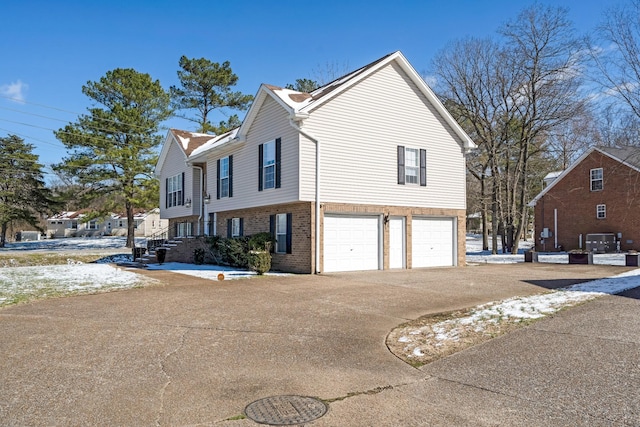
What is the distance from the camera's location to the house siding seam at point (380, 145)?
646 inches

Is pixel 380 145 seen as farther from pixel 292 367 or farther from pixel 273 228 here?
pixel 292 367

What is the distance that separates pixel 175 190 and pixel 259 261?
13.3m

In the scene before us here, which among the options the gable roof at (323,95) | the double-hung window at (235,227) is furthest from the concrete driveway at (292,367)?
the double-hung window at (235,227)

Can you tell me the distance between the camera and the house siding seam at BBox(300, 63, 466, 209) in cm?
1641

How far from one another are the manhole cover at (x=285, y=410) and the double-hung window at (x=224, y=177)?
1729 centimetres

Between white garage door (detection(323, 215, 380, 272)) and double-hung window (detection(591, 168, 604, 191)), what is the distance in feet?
72.0

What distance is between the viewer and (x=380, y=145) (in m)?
17.6

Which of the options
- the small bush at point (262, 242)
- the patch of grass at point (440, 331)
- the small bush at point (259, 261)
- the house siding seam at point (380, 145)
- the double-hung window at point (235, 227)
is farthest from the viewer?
the double-hung window at point (235, 227)

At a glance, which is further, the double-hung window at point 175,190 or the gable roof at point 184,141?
the double-hung window at point 175,190

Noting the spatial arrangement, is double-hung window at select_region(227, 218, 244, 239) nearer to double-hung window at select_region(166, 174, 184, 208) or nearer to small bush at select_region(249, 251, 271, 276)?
small bush at select_region(249, 251, 271, 276)

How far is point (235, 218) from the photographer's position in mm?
20844

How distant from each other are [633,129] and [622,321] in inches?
721

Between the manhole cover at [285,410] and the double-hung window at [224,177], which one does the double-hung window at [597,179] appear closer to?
the double-hung window at [224,177]

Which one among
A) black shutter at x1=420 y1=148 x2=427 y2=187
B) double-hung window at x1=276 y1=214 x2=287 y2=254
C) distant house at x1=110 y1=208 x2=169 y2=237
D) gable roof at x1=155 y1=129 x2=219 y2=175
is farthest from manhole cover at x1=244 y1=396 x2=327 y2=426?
distant house at x1=110 y1=208 x2=169 y2=237
